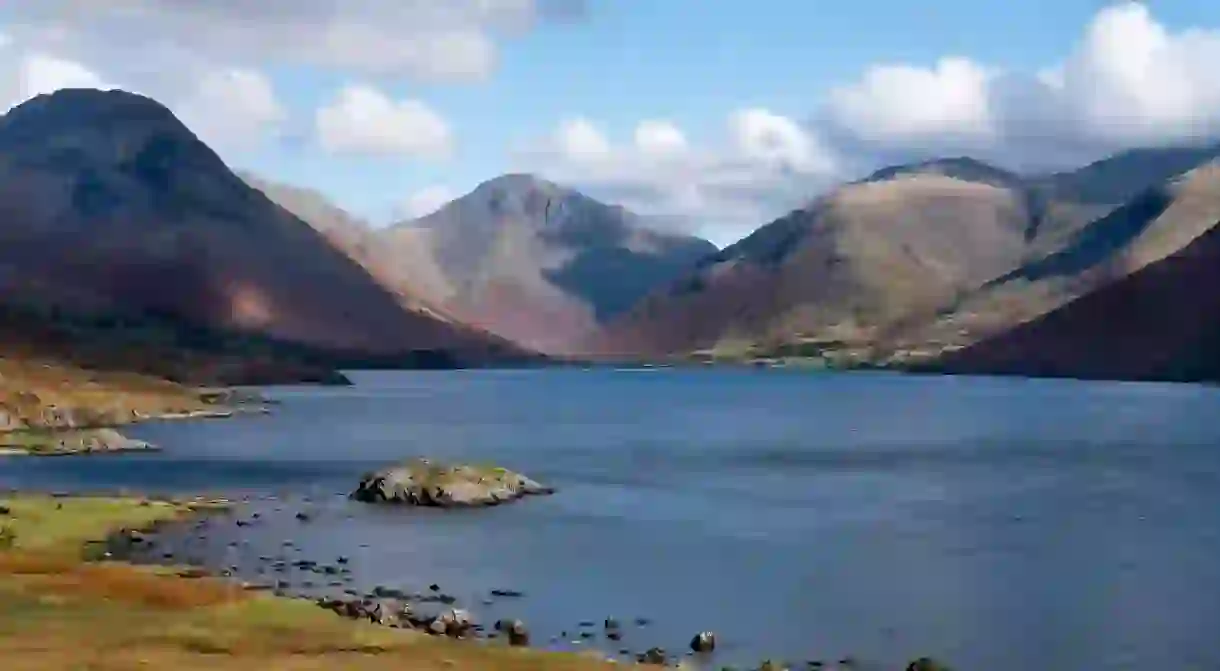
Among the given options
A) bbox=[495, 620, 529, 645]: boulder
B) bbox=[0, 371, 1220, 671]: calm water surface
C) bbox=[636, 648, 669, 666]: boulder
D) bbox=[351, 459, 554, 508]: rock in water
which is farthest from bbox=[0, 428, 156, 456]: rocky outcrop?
bbox=[636, 648, 669, 666]: boulder

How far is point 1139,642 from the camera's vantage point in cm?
6750

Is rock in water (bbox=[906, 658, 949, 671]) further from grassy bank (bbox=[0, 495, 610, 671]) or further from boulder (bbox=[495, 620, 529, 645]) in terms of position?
boulder (bbox=[495, 620, 529, 645])

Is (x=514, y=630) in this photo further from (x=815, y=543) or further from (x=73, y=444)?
(x=73, y=444)

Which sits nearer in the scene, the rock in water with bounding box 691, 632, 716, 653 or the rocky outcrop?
the rock in water with bounding box 691, 632, 716, 653

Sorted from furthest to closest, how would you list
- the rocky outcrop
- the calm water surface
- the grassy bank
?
the rocky outcrop
the calm water surface
the grassy bank

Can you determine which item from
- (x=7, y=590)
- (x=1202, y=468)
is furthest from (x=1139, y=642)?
(x=1202, y=468)

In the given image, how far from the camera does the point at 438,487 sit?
398ft

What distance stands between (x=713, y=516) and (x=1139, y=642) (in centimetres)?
5042

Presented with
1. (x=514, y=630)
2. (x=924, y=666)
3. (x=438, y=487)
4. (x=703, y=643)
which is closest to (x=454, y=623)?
(x=514, y=630)

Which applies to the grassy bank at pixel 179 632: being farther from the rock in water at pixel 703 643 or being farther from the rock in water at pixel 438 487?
the rock in water at pixel 438 487

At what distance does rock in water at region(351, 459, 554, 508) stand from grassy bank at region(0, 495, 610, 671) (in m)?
42.4

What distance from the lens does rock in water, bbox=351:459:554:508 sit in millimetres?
120938

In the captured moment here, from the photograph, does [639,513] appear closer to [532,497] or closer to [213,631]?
[532,497]

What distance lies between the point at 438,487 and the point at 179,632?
66.9 meters
